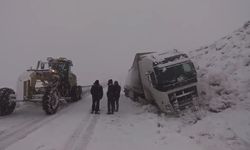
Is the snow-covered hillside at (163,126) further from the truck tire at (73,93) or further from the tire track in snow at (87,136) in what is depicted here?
the truck tire at (73,93)

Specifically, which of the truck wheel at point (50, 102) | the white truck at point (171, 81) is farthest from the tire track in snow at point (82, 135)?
the white truck at point (171, 81)

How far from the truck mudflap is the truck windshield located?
42 cm

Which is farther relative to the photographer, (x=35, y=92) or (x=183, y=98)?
(x=35, y=92)

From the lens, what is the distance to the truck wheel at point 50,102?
14.6 meters

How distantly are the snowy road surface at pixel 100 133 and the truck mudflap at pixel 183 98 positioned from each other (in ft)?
3.04

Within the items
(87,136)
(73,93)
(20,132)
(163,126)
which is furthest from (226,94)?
(73,93)

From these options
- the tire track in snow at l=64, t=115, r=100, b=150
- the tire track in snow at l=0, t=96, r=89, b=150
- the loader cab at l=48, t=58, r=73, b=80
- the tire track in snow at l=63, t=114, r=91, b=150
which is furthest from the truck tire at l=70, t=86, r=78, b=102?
the tire track in snow at l=0, t=96, r=89, b=150

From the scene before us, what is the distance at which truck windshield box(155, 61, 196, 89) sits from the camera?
15.0 metres

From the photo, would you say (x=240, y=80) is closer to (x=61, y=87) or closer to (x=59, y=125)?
(x=59, y=125)

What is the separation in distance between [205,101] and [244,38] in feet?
23.8

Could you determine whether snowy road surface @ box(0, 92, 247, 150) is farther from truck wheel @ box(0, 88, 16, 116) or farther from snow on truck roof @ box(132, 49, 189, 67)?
snow on truck roof @ box(132, 49, 189, 67)

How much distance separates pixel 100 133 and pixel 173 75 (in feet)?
18.7

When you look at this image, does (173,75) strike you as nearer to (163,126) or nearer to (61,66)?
(163,126)

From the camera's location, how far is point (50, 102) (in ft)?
49.1
